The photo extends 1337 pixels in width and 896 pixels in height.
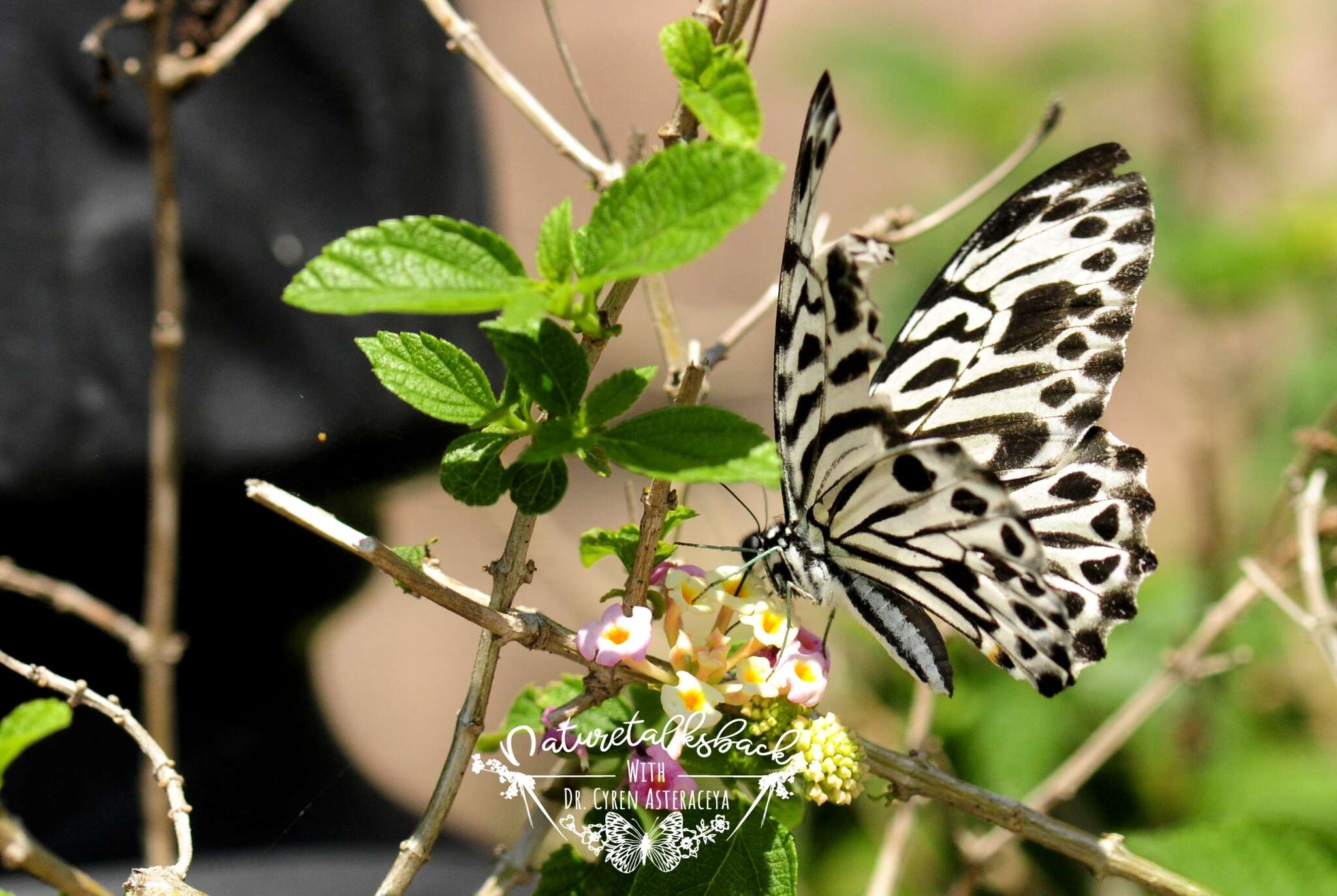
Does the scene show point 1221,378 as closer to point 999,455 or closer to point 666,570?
point 999,455

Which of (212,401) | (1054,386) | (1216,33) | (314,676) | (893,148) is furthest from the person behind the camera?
(893,148)

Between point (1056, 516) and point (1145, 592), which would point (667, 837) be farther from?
point (1145, 592)

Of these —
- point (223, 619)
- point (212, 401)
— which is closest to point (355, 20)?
point (212, 401)

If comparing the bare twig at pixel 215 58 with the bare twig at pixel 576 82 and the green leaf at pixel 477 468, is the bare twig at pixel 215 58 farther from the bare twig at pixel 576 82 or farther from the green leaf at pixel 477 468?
the green leaf at pixel 477 468

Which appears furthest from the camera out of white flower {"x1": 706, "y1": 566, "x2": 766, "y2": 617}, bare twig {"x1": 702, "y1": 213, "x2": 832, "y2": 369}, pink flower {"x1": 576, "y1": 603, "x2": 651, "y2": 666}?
bare twig {"x1": 702, "y1": 213, "x2": 832, "y2": 369}

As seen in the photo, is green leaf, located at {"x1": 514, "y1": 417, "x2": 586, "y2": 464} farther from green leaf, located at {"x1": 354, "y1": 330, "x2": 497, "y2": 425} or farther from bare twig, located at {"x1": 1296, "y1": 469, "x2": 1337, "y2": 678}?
bare twig, located at {"x1": 1296, "y1": 469, "x2": 1337, "y2": 678}

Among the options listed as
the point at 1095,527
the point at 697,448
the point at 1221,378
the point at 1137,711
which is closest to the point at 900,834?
the point at 1137,711

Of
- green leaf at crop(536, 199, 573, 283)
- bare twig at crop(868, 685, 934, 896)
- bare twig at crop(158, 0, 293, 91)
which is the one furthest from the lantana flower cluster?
bare twig at crop(158, 0, 293, 91)
